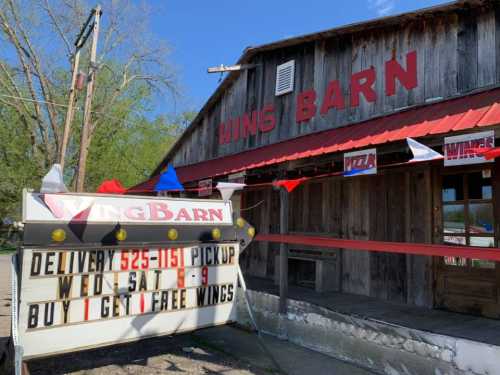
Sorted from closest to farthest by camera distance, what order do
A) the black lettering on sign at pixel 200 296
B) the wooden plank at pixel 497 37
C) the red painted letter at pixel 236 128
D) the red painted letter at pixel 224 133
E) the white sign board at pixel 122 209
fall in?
1. the white sign board at pixel 122 209
2. the black lettering on sign at pixel 200 296
3. the wooden plank at pixel 497 37
4. the red painted letter at pixel 236 128
5. the red painted letter at pixel 224 133

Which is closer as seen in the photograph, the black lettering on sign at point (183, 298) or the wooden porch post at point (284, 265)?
the black lettering on sign at point (183, 298)

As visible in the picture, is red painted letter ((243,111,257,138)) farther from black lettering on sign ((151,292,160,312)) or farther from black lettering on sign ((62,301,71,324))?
black lettering on sign ((62,301,71,324))

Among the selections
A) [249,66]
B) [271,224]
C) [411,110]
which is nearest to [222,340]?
[271,224]

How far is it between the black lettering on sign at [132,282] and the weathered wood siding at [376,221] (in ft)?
14.9

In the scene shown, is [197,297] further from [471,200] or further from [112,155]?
[112,155]

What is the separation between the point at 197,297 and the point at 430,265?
12.6ft

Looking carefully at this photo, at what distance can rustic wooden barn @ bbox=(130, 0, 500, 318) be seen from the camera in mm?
6094

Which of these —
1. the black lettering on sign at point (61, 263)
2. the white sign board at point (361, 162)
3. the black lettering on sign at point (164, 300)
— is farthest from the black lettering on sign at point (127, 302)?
the white sign board at point (361, 162)

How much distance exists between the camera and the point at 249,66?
10945 mm

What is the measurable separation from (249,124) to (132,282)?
6.66 meters

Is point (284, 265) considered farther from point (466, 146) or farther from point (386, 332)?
point (466, 146)

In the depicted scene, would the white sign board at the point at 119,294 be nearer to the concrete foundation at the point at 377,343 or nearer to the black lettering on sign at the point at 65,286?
the black lettering on sign at the point at 65,286

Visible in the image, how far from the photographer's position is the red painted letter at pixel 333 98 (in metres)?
8.30

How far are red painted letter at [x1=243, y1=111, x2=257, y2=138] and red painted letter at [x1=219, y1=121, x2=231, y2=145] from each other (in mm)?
692
